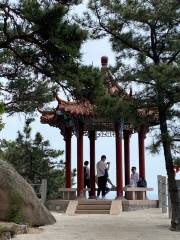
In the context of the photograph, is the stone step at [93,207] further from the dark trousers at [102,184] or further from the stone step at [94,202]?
the dark trousers at [102,184]

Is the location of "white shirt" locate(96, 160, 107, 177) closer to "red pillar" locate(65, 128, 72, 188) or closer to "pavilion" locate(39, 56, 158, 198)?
"pavilion" locate(39, 56, 158, 198)

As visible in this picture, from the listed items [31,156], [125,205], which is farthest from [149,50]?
[31,156]

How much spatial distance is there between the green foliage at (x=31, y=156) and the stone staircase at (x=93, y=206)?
497 centimetres

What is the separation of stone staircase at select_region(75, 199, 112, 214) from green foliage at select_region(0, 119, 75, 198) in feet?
16.3

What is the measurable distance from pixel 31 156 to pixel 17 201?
10825 mm

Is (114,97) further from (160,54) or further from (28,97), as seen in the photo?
(28,97)

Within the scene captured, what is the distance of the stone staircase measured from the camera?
14883 mm

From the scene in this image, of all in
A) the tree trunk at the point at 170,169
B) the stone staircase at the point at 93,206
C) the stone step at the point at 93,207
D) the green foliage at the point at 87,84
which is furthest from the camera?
the stone step at the point at 93,207

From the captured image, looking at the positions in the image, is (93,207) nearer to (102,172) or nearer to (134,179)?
(102,172)

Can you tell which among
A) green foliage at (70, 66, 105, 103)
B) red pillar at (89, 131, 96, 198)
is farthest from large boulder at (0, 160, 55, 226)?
red pillar at (89, 131, 96, 198)

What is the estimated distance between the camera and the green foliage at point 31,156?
20172 millimetres

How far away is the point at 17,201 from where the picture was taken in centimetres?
953

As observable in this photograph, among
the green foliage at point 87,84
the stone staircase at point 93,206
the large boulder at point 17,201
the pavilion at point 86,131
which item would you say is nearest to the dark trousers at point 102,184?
the pavilion at point 86,131

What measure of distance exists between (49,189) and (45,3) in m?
14.0
